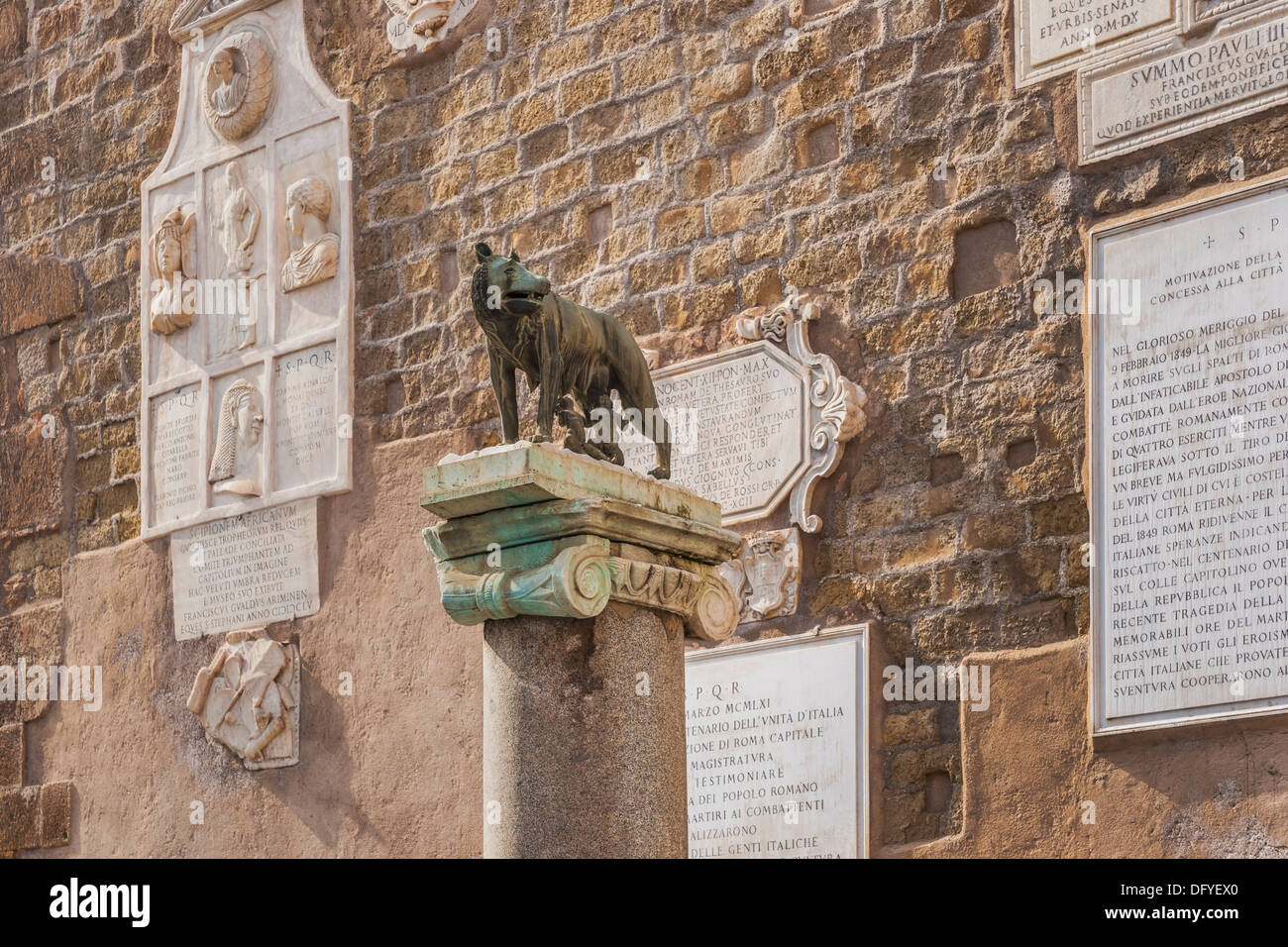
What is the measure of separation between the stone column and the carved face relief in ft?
14.8

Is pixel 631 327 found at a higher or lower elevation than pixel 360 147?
lower

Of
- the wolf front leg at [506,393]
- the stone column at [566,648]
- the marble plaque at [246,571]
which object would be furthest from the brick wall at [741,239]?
the stone column at [566,648]

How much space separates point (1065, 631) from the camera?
5789 mm

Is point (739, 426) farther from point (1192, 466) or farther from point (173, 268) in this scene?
point (173, 268)

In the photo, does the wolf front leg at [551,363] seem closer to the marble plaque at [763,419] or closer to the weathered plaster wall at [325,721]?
the marble plaque at [763,419]

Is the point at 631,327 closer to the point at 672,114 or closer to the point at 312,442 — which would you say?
the point at 672,114

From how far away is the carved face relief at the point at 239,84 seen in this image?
849 cm

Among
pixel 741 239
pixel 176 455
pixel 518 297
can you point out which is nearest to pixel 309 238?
pixel 176 455

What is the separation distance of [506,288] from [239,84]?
4.30 m

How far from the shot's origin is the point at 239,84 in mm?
8562

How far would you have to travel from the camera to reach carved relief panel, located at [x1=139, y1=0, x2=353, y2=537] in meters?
8.05

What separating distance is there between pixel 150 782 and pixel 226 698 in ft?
1.85

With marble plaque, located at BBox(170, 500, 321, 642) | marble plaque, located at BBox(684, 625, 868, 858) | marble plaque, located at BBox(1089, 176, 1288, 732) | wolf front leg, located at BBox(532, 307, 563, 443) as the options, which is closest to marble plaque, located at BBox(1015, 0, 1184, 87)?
marble plaque, located at BBox(1089, 176, 1288, 732)
